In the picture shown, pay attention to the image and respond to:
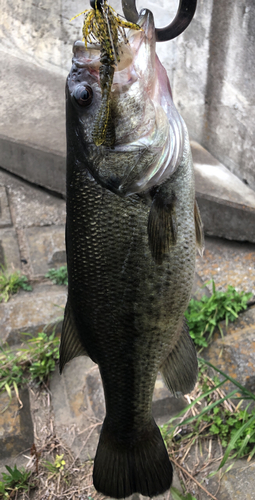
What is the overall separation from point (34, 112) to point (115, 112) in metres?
3.49

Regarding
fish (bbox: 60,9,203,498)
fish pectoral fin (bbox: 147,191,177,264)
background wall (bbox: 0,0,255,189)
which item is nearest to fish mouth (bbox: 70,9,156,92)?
fish (bbox: 60,9,203,498)

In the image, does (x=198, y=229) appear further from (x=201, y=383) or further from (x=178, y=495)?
(x=201, y=383)

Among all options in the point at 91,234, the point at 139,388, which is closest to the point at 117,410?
the point at 139,388

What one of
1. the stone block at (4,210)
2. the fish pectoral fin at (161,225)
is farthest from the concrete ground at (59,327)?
the fish pectoral fin at (161,225)

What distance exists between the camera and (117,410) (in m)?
1.55

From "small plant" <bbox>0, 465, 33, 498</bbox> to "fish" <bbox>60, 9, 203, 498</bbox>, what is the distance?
0.96m

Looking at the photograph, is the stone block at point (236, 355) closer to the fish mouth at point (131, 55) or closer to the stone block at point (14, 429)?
the stone block at point (14, 429)

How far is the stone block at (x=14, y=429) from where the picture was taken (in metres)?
2.50

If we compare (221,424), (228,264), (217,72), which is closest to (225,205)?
(228,264)

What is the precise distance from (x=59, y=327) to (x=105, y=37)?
230 centimetres

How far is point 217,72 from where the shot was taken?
3.27 m

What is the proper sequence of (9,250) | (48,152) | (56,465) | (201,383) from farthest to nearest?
(48,152)
(9,250)
(201,383)
(56,465)

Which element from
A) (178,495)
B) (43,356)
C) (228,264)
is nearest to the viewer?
(178,495)

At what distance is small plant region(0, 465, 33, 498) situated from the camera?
2.26 metres
